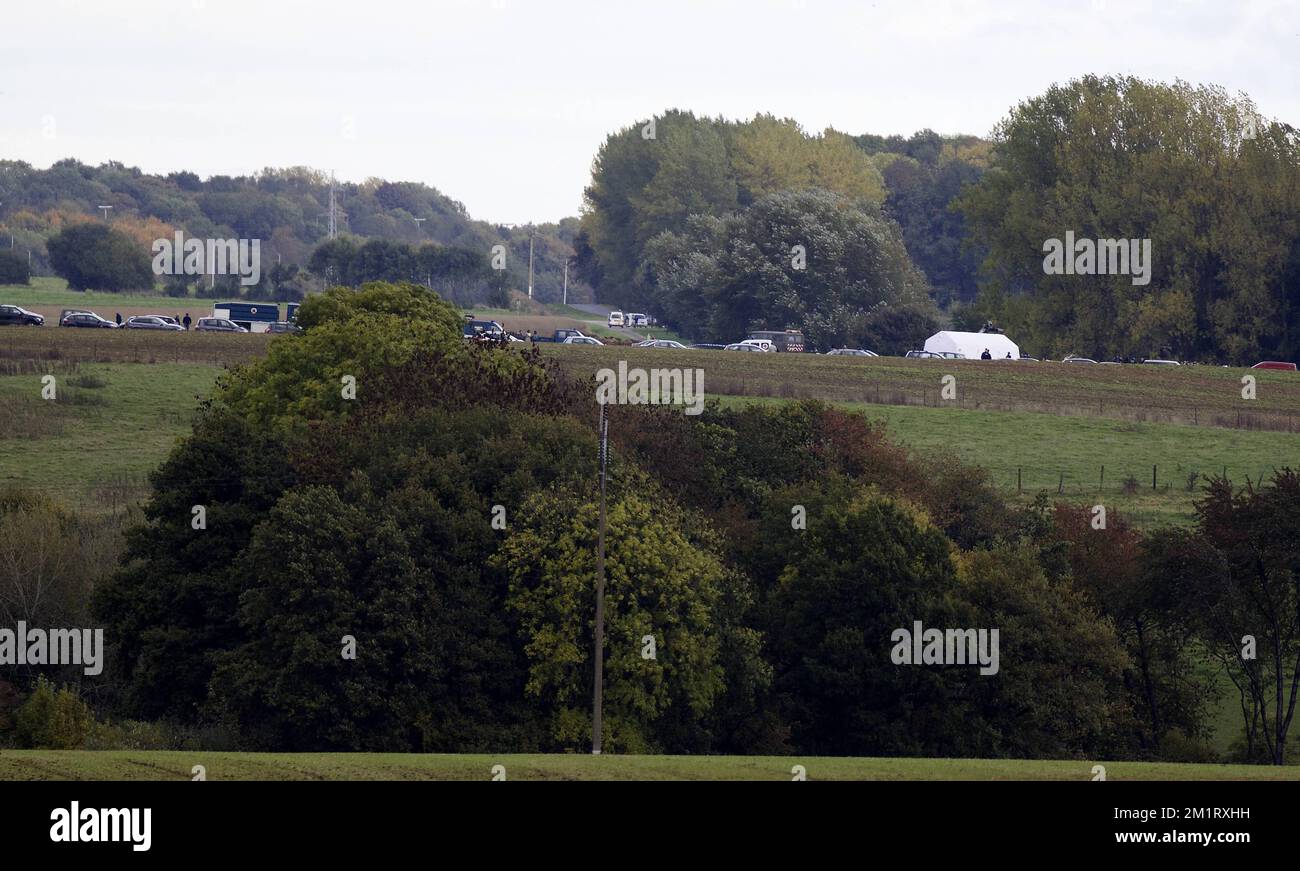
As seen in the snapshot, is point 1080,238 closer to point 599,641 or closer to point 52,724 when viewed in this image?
point 599,641

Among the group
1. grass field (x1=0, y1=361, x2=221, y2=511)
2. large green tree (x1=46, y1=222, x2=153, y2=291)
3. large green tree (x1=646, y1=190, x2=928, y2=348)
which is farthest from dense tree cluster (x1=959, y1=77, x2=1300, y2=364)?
large green tree (x1=46, y1=222, x2=153, y2=291)

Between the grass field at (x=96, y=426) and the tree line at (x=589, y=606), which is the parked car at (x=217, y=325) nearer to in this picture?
the grass field at (x=96, y=426)

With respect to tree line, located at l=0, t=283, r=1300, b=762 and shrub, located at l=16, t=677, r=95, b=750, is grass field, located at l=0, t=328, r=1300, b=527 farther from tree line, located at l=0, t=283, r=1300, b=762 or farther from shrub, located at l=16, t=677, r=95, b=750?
shrub, located at l=16, t=677, r=95, b=750

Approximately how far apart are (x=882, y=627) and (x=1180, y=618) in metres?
8.12

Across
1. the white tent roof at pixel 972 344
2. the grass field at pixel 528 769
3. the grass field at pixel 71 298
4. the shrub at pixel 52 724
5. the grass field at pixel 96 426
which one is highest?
the grass field at pixel 71 298

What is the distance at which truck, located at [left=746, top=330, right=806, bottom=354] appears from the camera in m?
116

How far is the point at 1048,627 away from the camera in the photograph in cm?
4484

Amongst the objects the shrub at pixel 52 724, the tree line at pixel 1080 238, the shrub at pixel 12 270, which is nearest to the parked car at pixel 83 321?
the tree line at pixel 1080 238

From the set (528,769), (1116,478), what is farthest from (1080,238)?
(528,769)

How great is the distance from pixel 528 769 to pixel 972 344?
91.1m

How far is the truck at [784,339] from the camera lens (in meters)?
116

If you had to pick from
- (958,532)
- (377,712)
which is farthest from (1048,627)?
(377,712)

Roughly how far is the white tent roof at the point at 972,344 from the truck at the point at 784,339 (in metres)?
9.21
